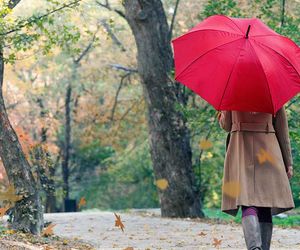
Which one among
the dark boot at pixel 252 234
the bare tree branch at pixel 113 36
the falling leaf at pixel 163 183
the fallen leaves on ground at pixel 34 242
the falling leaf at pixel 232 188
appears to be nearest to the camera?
the dark boot at pixel 252 234

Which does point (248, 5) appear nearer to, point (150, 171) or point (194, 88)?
point (194, 88)

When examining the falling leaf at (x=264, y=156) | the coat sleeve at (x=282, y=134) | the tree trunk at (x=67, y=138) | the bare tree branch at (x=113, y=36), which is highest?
the bare tree branch at (x=113, y=36)

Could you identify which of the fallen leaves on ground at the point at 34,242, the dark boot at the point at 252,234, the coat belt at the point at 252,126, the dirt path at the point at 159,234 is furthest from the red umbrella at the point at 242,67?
the dirt path at the point at 159,234

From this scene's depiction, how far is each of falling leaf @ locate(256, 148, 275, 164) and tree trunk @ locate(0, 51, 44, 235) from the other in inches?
145

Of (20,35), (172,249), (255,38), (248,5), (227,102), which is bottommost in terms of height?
(172,249)

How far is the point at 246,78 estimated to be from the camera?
20.7 feet

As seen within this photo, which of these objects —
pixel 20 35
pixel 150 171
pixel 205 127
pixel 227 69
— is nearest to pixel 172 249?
pixel 20 35

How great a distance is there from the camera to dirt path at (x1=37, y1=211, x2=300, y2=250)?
32.4 feet

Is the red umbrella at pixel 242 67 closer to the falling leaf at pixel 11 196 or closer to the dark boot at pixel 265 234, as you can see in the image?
the dark boot at pixel 265 234

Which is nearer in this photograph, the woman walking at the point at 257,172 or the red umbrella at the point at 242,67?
the red umbrella at the point at 242,67

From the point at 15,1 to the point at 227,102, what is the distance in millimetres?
4450

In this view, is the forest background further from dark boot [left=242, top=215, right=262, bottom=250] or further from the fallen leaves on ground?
dark boot [left=242, top=215, right=262, bottom=250]

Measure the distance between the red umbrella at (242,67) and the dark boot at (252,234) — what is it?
807 millimetres

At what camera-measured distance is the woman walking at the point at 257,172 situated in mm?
6453
